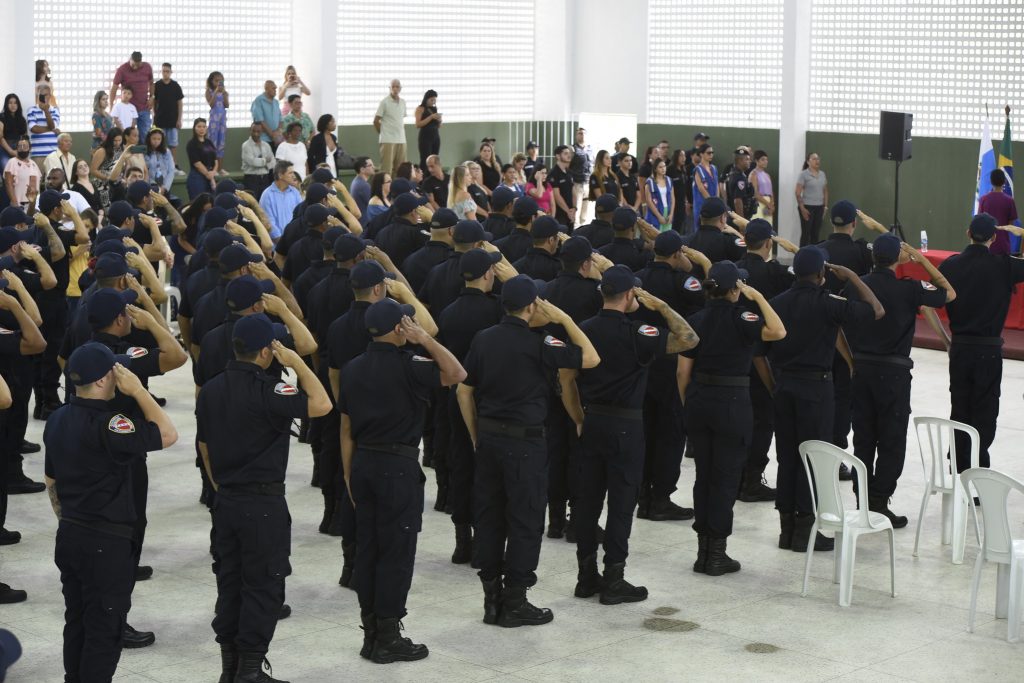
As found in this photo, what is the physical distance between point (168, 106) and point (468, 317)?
13.4 meters

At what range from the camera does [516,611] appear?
800 cm

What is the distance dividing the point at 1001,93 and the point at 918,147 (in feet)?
5.31

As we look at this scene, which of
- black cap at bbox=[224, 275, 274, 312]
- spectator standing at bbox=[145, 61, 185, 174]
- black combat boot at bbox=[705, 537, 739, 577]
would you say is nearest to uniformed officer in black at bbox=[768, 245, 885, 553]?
black combat boot at bbox=[705, 537, 739, 577]

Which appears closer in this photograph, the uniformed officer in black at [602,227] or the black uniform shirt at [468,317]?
the black uniform shirt at [468,317]

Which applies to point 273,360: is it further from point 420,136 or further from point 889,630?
point 420,136

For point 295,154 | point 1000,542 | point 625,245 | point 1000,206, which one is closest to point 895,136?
point 1000,206

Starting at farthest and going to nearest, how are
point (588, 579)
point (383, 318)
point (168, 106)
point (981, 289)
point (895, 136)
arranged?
point (168, 106)
point (895, 136)
point (981, 289)
point (588, 579)
point (383, 318)

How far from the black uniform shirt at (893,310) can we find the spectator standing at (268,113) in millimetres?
13309

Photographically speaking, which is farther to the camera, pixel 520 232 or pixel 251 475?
pixel 520 232

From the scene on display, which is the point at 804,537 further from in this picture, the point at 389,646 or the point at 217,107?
the point at 217,107

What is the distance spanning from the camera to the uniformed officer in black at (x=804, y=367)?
358 inches

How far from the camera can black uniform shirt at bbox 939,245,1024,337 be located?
33.9 feet

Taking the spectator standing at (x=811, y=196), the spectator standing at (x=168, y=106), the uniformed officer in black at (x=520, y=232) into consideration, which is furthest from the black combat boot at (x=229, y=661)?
the spectator standing at (x=811, y=196)

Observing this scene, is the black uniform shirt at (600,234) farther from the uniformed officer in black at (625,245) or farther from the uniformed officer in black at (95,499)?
the uniformed officer in black at (95,499)
